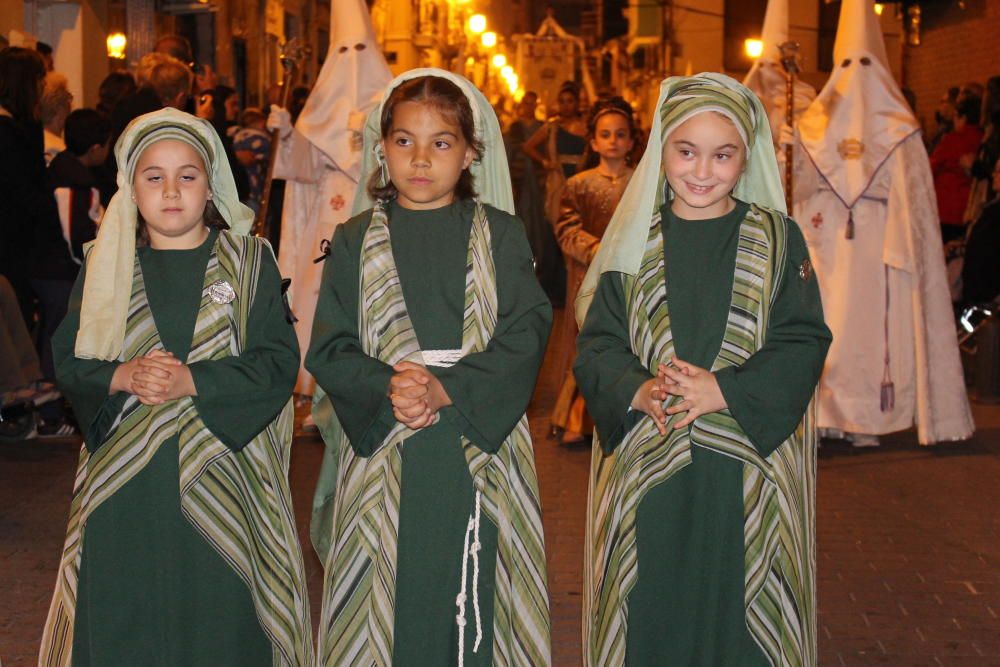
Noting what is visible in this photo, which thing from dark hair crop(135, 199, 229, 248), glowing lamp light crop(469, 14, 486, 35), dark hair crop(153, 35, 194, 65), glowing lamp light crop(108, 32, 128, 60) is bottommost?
dark hair crop(135, 199, 229, 248)

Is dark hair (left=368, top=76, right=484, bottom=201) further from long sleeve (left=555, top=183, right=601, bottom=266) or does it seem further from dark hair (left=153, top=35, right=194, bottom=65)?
dark hair (left=153, top=35, right=194, bottom=65)

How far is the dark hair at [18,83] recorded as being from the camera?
8.47 meters

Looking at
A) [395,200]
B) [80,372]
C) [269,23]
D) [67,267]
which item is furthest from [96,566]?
[269,23]

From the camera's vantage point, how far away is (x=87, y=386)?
386 cm

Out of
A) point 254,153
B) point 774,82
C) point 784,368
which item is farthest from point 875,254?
point 784,368

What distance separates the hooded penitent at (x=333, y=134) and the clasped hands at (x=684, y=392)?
5.19 metres

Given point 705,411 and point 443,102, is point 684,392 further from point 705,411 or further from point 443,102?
point 443,102

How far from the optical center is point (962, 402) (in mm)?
8734

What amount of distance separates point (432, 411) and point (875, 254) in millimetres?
5577

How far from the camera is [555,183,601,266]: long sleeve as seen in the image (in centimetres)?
802

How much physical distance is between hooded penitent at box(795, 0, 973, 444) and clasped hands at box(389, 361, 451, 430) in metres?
5.25

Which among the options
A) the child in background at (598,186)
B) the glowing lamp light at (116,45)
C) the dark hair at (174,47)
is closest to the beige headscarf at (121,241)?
the child in background at (598,186)

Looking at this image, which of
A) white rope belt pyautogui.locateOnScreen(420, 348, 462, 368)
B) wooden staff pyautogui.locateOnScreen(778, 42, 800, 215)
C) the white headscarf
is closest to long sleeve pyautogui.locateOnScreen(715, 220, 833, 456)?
white rope belt pyautogui.locateOnScreen(420, 348, 462, 368)

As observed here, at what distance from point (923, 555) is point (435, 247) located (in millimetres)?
3289
